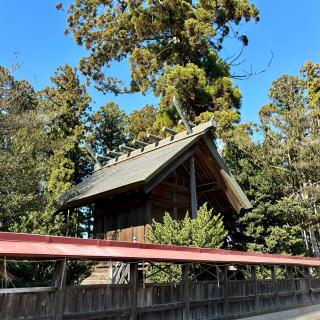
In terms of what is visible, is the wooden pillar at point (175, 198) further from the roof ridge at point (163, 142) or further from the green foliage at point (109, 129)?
the green foliage at point (109, 129)

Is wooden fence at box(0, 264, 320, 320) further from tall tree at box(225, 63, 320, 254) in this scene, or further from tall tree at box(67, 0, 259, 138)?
tall tree at box(67, 0, 259, 138)

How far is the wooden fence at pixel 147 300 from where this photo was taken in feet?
20.4

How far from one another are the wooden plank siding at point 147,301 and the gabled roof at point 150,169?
14.1 ft

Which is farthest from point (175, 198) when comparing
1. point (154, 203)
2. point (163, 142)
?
point (163, 142)

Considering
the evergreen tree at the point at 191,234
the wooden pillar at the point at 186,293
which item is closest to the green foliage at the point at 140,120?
the evergreen tree at the point at 191,234

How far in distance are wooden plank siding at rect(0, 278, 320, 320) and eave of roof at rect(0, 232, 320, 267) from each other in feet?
2.46

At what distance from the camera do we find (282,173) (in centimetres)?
2167

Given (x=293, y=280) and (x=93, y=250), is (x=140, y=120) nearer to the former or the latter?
(x=293, y=280)

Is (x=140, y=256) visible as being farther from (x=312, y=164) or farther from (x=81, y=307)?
(x=312, y=164)

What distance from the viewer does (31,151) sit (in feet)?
43.6

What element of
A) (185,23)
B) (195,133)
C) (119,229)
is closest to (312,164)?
(195,133)

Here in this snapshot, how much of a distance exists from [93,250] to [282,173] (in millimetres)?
17136

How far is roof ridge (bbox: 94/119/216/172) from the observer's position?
15.5 metres

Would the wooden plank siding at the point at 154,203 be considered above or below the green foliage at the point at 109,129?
below
